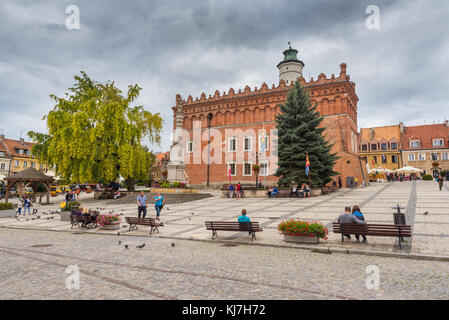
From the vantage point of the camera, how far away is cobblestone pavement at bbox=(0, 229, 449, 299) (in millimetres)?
4629

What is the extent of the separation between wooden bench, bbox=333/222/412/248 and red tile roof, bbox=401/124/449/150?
54.0m

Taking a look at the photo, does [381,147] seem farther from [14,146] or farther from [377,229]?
→ [14,146]

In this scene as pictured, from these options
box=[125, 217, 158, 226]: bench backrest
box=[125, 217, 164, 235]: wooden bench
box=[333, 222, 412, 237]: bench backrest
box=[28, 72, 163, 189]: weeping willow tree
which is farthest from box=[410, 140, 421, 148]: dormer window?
box=[125, 217, 158, 226]: bench backrest

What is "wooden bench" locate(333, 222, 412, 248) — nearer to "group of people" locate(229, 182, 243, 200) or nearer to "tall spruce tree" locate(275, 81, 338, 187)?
"group of people" locate(229, 182, 243, 200)

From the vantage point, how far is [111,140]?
27.1m

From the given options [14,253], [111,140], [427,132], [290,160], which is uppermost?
[427,132]

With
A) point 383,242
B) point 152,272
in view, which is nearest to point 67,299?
point 152,272

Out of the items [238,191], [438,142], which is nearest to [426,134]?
[438,142]

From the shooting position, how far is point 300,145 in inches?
1009

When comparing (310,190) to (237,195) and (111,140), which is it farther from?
(111,140)

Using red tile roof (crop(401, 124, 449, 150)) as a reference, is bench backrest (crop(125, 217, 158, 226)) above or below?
below

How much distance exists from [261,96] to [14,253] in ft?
117

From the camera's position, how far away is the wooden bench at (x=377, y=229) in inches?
293
